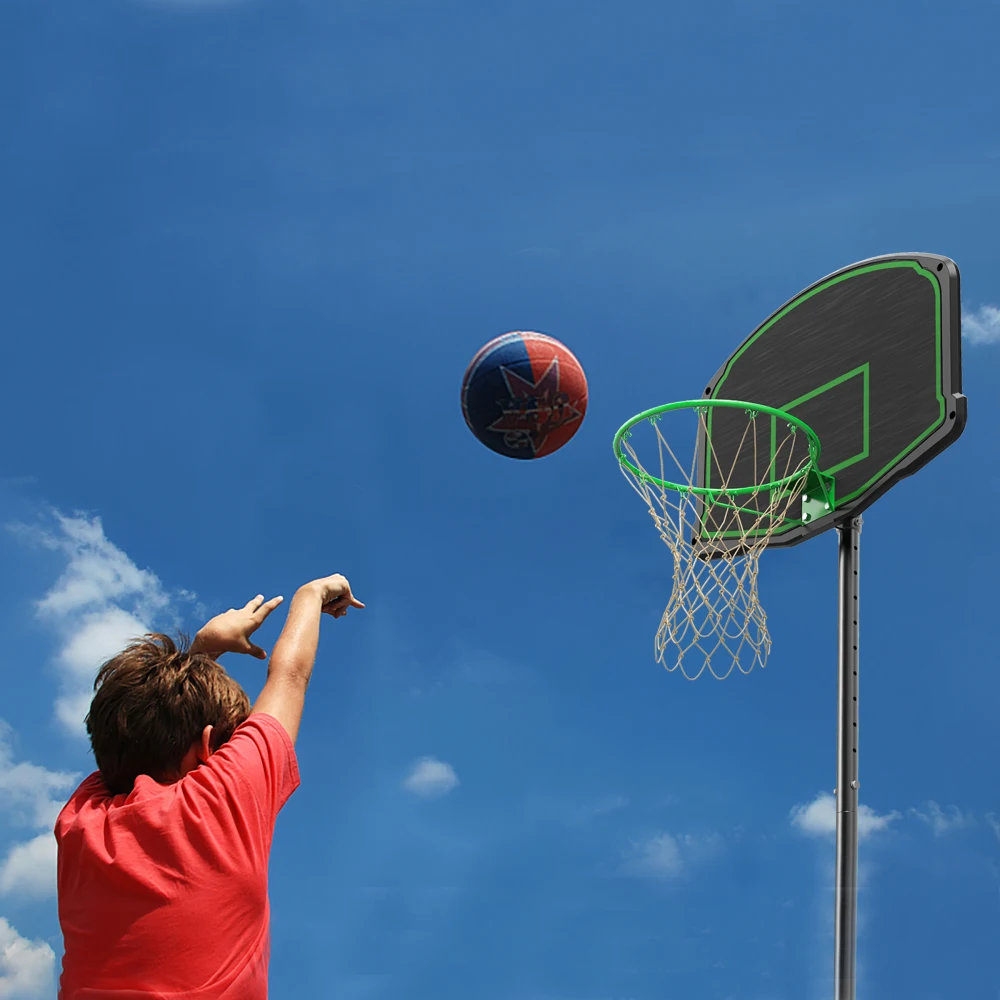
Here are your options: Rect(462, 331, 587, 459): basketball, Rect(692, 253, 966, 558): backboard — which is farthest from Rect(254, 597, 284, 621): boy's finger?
Rect(692, 253, 966, 558): backboard

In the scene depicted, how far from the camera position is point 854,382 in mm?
7375

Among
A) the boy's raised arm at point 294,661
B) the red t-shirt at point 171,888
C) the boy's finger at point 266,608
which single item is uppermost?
the boy's finger at point 266,608

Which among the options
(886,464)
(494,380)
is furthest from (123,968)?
(886,464)

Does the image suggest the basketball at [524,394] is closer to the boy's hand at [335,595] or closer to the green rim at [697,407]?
the green rim at [697,407]

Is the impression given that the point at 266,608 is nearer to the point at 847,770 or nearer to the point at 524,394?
the point at 524,394

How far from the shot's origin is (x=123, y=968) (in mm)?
2164

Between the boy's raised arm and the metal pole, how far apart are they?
4446mm

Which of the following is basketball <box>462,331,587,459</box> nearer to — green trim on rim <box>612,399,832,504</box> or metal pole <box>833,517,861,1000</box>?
green trim on rim <box>612,399,832,504</box>

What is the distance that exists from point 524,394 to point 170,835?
12.2 feet

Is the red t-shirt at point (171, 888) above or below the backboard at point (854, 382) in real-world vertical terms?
below

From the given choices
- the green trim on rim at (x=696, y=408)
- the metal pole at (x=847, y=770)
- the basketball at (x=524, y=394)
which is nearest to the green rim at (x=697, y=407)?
the green trim on rim at (x=696, y=408)

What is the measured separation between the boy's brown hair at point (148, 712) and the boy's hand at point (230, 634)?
391 mm

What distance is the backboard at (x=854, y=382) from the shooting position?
6867mm

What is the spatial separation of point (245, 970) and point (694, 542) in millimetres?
5885
